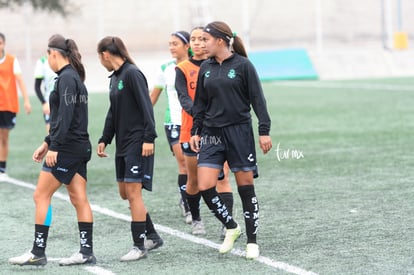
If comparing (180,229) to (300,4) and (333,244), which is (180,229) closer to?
(333,244)

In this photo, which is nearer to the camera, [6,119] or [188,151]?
[188,151]

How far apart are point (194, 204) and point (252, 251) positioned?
1372mm

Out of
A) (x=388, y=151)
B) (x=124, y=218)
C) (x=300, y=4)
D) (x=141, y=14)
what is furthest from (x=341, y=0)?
(x=124, y=218)

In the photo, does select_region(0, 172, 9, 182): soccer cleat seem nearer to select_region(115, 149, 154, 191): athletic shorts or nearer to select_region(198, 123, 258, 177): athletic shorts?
select_region(115, 149, 154, 191): athletic shorts

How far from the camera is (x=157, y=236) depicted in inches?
336

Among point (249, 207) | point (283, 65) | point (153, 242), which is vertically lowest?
point (283, 65)

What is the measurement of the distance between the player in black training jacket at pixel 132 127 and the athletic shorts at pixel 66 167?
0.39 m

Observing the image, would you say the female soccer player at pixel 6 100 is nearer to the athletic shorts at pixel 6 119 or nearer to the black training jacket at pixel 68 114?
the athletic shorts at pixel 6 119

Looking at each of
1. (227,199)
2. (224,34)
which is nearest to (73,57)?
(224,34)

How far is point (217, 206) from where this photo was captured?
816cm

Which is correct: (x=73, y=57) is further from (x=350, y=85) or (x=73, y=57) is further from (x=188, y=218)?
(x=350, y=85)

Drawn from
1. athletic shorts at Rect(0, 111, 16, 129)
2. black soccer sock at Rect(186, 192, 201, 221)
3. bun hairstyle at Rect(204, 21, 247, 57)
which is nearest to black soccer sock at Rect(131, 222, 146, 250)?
black soccer sock at Rect(186, 192, 201, 221)

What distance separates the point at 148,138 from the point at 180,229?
1768 mm

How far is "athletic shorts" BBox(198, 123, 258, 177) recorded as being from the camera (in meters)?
8.02
